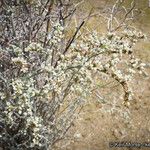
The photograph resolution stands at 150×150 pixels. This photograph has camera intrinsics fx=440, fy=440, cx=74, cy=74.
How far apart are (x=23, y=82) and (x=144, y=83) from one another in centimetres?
350

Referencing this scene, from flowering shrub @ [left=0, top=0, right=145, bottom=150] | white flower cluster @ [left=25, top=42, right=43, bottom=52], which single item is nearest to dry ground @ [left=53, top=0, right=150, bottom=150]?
flowering shrub @ [left=0, top=0, right=145, bottom=150]

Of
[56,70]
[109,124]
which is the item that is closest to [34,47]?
[56,70]

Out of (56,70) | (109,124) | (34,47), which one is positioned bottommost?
(109,124)

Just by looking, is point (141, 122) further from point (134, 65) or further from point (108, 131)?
point (134, 65)

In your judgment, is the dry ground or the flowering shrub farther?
the dry ground

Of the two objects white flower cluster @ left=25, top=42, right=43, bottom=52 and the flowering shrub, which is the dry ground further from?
white flower cluster @ left=25, top=42, right=43, bottom=52

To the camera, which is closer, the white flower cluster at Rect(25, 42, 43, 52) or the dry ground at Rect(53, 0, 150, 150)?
the white flower cluster at Rect(25, 42, 43, 52)

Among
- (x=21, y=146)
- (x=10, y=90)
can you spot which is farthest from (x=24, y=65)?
(x=21, y=146)

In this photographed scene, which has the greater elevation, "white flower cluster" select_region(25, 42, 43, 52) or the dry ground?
"white flower cluster" select_region(25, 42, 43, 52)

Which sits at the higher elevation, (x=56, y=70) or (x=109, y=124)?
(x=56, y=70)

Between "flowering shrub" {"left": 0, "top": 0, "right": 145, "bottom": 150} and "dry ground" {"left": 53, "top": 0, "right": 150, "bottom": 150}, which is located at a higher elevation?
"flowering shrub" {"left": 0, "top": 0, "right": 145, "bottom": 150}

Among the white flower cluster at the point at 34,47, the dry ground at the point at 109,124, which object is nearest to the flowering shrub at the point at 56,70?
the white flower cluster at the point at 34,47

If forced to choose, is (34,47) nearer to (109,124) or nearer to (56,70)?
(56,70)

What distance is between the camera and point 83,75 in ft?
11.0
